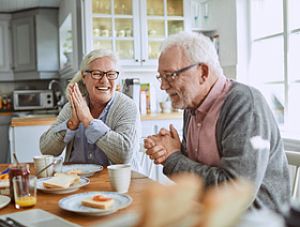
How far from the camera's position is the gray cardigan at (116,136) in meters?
1.88

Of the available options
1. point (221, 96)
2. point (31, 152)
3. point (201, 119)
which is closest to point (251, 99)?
point (221, 96)

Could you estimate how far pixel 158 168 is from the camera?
3605 millimetres

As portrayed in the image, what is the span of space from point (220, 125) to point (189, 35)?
1.15ft

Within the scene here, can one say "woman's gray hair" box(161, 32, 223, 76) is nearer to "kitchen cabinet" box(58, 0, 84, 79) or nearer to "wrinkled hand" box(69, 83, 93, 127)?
"wrinkled hand" box(69, 83, 93, 127)

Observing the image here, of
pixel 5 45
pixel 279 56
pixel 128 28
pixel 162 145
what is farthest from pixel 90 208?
pixel 5 45

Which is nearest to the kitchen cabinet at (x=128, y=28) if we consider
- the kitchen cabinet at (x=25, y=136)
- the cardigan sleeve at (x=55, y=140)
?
the kitchen cabinet at (x=25, y=136)

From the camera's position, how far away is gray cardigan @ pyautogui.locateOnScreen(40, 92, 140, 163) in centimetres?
188

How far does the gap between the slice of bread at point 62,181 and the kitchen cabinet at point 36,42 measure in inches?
174

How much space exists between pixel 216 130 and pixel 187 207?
3.24 feet

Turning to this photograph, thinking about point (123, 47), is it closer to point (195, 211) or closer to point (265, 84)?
point (265, 84)

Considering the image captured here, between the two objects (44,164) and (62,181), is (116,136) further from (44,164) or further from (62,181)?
(62,181)

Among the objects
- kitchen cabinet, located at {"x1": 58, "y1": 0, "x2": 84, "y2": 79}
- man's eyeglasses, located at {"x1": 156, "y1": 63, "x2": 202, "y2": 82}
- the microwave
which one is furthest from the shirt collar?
the microwave

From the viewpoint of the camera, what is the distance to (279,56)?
3.26 metres

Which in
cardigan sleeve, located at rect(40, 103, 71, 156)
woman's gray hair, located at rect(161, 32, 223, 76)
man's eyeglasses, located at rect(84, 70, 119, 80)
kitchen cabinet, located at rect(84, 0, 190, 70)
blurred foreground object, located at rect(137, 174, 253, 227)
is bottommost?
cardigan sleeve, located at rect(40, 103, 71, 156)
